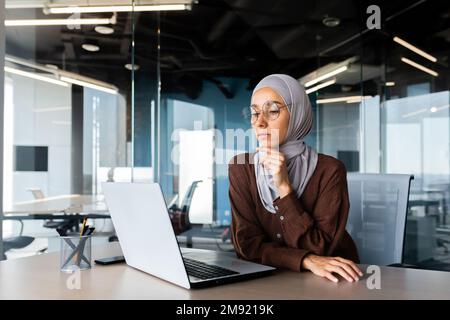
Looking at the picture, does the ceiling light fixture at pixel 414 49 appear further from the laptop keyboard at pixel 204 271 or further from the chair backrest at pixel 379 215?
the laptop keyboard at pixel 204 271

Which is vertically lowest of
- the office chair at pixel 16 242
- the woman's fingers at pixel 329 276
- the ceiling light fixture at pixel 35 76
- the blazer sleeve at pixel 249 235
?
the office chair at pixel 16 242

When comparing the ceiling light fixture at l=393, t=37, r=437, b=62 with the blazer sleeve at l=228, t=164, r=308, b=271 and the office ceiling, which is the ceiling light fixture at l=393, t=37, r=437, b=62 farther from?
the blazer sleeve at l=228, t=164, r=308, b=271

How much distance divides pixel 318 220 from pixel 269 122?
0.33 m

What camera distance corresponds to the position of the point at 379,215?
165 cm

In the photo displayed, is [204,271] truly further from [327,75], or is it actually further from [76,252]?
[327,75]

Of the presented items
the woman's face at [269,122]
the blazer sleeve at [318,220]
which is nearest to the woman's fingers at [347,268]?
the blazer sleeve at [318,220]

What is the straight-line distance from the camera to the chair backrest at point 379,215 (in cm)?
159

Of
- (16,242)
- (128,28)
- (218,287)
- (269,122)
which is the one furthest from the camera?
(128,28)

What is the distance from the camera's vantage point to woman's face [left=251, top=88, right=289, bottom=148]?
1260mm

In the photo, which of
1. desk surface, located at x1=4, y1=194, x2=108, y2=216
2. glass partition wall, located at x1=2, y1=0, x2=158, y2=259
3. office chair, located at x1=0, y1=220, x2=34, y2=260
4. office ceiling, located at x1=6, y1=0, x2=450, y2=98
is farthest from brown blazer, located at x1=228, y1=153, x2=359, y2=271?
office ceiling, located at x1=6, y1=0, x2=450, y2=98

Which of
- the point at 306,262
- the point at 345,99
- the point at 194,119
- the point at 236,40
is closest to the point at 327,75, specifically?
the point at 345,99

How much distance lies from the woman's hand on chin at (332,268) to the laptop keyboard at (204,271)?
198 mm

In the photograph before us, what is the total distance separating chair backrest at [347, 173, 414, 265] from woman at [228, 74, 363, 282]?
13.8 inches

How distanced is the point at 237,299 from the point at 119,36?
147 inches
